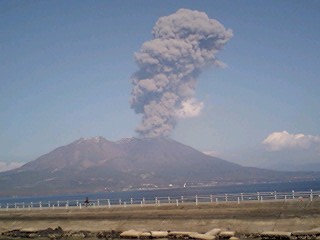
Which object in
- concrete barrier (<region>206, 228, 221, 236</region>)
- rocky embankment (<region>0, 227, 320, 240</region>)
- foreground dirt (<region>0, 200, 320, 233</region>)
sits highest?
foreground dirt (<region>0, 200, 320, 233</region>)

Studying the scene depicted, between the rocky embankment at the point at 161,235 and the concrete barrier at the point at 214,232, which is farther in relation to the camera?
the concrete barrier at the point at 214,232

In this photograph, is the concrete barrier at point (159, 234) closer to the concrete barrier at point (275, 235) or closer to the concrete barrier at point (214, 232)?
the concrete barrier at point (214, 232)

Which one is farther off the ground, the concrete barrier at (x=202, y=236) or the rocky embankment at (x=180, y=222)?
the rocky embankment at (x=180, y=222)

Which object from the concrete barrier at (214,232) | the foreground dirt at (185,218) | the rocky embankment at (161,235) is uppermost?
the foreground dirt at (185,218)

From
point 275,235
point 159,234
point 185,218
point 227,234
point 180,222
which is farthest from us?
point 185,218

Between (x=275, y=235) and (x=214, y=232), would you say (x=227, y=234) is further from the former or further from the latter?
(x=275, y=235)

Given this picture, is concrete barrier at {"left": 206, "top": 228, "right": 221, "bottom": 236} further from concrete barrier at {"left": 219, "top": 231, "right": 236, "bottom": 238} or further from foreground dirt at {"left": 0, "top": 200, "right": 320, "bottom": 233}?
foreground dirt at {"left": 0, "top": 200, "right": 320, "bottom": 233}

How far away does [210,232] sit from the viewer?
4019 cm

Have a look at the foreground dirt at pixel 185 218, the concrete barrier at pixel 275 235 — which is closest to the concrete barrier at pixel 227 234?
the foreground dirt at pixel 185 218

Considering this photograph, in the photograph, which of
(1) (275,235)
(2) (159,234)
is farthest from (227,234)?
(2) (159,234)

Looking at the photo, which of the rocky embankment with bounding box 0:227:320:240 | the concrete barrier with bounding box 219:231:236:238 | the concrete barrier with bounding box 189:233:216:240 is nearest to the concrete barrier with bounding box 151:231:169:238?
the rocky embankment with bounding box 0:227:320:240

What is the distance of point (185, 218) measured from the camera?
4666cm

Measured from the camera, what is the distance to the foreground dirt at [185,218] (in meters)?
40.9

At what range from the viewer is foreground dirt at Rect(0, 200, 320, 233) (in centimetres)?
4091
